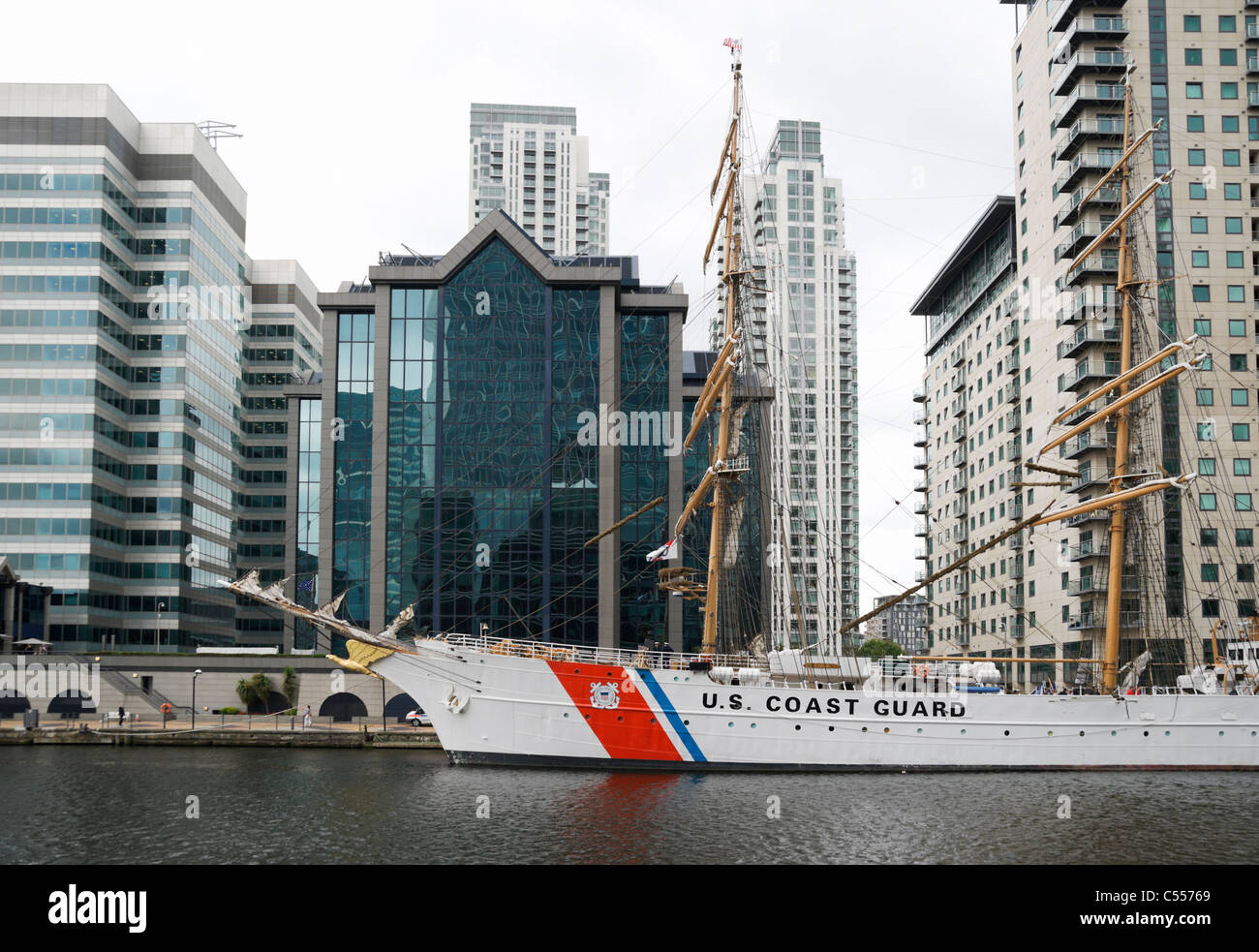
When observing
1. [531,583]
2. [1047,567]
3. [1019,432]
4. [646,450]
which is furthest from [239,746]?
[1019,432]

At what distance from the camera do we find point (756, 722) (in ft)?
162

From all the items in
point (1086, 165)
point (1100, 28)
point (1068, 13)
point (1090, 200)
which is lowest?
point (1090, 200)

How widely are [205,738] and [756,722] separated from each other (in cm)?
2927

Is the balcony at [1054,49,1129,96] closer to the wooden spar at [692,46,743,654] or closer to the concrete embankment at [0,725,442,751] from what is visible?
the wooden spar at [692,46,743,654]

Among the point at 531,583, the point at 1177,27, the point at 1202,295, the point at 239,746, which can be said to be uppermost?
the point at 1177,27

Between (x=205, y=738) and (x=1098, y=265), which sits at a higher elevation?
(x=1098, y=265)

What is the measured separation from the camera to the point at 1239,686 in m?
56.2

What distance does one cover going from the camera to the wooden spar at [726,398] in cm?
5550

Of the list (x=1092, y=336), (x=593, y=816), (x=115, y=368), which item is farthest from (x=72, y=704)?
(x=1092, y=336)

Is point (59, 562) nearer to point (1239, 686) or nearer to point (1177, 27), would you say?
point (1239, 686)

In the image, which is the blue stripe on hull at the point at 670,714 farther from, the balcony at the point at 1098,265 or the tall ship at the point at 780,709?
the balcony at the point at 1098,265

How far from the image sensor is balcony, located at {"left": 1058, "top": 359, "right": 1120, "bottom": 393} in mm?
80562

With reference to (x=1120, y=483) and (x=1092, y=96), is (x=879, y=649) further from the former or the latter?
(x=1120, y=483)
